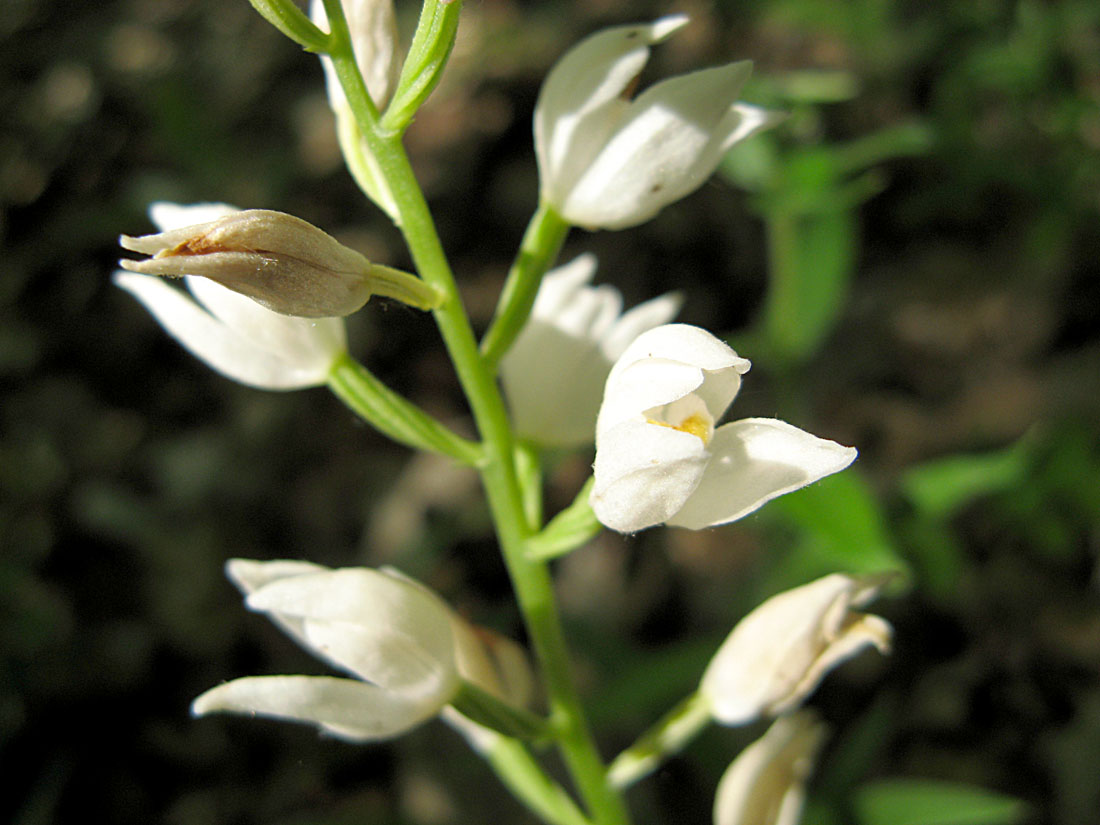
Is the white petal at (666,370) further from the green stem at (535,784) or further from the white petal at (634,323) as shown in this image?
the green stem at (535,784)

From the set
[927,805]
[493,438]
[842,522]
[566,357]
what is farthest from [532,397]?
[927,805]

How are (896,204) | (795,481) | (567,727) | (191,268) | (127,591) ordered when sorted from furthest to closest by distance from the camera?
1. (896,204)
2. (127,591)
3. (567,727)
4. (795,481)
5. (191,268)

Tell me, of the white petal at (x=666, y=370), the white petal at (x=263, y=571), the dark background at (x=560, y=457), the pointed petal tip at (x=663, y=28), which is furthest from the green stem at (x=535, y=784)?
the pointed petal tip at (x=663, y=28)

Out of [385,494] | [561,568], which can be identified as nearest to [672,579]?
[561,568]

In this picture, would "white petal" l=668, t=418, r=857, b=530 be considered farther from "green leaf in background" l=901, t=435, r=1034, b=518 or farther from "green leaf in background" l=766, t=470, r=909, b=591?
"green leaf in background" l=901, t=435, r=1034, b=518

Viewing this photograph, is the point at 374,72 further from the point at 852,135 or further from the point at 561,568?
the point at 852,135

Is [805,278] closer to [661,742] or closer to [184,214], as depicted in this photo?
[661,742]

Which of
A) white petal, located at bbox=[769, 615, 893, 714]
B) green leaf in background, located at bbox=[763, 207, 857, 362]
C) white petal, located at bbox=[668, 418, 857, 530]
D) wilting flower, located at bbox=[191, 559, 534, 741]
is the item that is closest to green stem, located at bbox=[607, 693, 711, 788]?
white petal, located at bbox=[769, 615, 893, 714]
